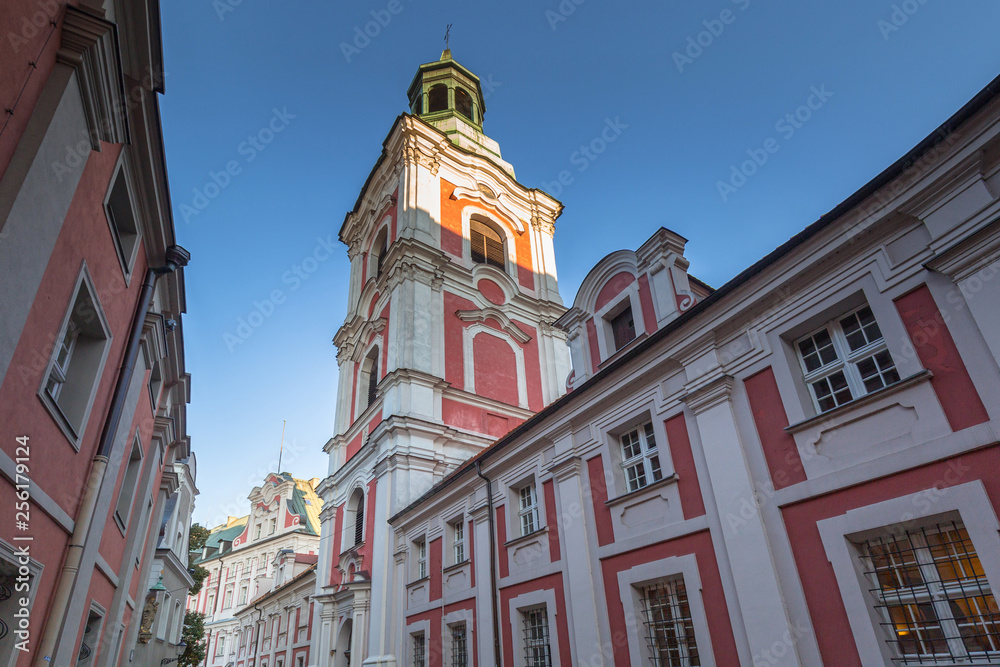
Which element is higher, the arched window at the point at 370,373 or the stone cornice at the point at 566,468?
the arched window at the point at 370,373

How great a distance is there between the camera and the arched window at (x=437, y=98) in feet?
110

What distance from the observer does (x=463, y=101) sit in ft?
113

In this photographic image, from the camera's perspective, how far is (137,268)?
8.52m

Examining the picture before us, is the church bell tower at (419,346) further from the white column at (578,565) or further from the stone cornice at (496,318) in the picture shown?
the white column at (578,565)

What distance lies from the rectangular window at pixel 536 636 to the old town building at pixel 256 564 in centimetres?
2835

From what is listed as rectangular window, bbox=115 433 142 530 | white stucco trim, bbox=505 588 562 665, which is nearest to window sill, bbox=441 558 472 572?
white stucco trim, bbox=505 588 562 665

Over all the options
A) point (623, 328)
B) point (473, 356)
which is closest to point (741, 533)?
point (623, 328)

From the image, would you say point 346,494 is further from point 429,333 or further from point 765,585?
point 765,585

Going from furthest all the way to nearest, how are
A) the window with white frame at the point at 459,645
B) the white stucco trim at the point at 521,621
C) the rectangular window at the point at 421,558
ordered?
the rectangular window at the point at 421,558 < the window with white frame at the point at 459,645 < the white stucco trim at the point at 521,621

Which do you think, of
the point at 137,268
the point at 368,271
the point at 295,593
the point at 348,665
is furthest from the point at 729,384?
the point at 295,593

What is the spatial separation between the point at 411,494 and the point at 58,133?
14377 millimetres

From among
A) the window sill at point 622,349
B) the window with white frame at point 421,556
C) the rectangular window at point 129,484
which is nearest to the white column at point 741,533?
the window sill at point 622,349

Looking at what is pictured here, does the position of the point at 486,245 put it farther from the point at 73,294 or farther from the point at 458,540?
the point at 73,294

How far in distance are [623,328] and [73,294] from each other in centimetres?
876
